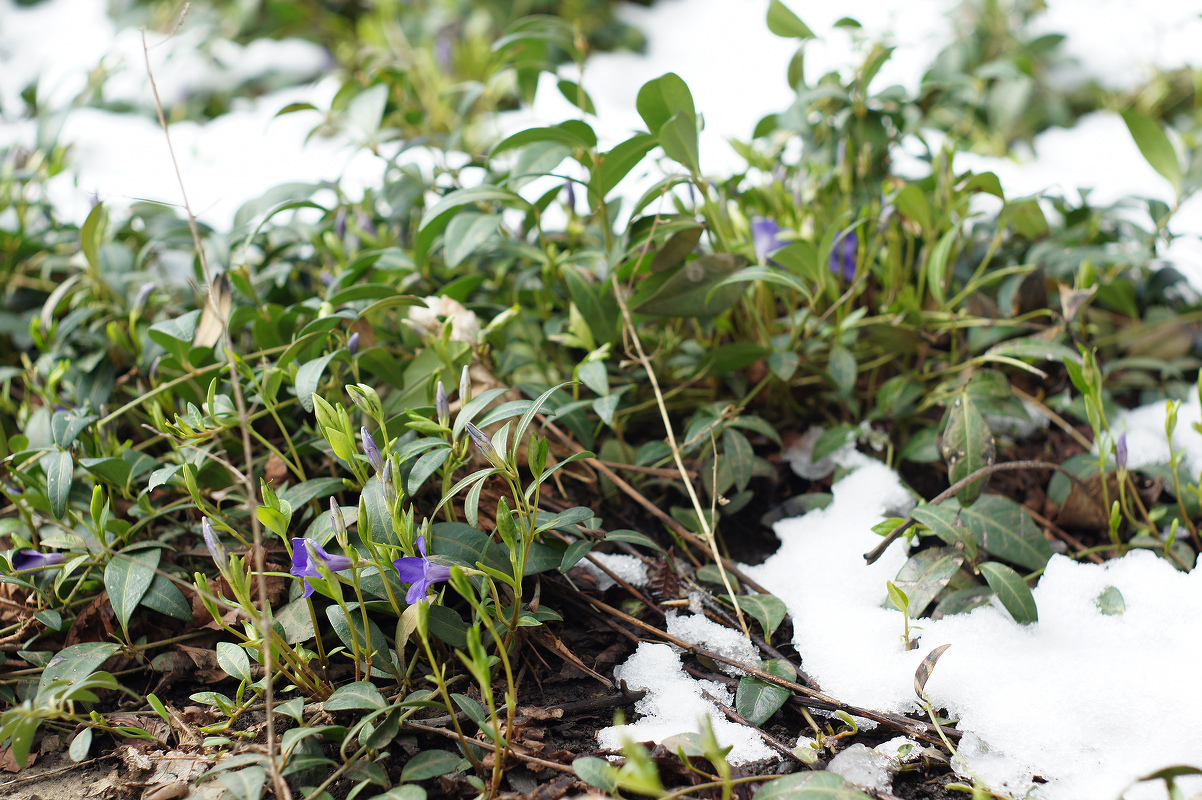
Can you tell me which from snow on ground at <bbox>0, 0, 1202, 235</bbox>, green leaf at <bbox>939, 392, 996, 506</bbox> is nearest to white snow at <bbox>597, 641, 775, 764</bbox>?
green leaf at <bbox>939, 392, 996, 506</bbox>

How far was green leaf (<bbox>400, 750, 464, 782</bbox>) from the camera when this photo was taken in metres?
0.69

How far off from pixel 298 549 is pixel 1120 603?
3.12 ft

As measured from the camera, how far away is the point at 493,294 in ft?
4.28

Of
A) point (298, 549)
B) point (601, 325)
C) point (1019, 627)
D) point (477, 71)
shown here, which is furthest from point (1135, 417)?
point (477, 71)

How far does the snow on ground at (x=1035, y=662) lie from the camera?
708mm

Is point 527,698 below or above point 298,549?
below

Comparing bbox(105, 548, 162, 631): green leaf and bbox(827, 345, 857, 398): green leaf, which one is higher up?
bbox(827, 345, 857, 398): green leaf

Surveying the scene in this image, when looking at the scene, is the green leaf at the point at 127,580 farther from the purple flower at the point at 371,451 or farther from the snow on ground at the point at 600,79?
the snow on ground at the point at 600,79

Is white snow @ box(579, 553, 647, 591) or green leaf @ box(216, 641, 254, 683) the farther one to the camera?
white snow @ box(579, 553, 647, 591)

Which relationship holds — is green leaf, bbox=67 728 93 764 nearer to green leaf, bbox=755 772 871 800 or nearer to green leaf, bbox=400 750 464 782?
green leaf, bbox=400 750 464 782

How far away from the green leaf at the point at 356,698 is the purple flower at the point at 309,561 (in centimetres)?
11

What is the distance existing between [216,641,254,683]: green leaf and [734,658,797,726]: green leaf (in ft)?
1.72

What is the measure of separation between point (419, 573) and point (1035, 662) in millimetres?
691

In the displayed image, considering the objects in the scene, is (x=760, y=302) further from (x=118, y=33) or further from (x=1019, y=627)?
(x=118, y=33)
